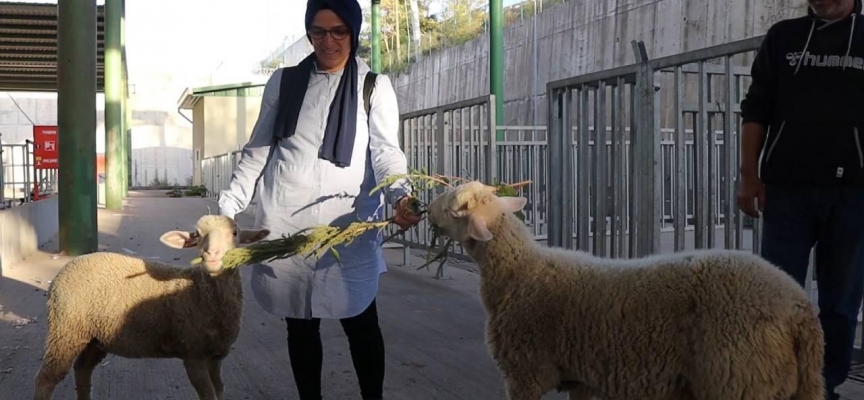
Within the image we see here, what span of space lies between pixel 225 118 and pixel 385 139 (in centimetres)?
3432

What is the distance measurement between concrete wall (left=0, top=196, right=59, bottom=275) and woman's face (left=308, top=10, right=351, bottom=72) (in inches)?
285

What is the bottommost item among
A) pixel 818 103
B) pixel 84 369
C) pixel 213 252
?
pixel 84 369

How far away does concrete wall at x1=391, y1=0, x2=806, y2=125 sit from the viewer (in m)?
19.2

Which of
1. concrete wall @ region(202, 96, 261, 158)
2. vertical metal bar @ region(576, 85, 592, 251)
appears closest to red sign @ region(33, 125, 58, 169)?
vertical metal bar @ region(576, 85, 592, 251)

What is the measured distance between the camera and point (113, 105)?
20328mm

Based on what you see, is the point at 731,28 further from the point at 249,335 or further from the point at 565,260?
the point at 565,260

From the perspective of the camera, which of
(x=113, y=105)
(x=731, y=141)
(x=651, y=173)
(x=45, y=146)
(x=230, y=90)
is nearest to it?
Answer: (x=731, y=141)

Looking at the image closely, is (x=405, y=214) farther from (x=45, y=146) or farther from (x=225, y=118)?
(x=225, y=118)

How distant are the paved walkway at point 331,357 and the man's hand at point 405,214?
1614mm

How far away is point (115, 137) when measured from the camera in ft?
69.9

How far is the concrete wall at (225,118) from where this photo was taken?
36719mm

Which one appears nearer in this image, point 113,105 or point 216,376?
point 216,376

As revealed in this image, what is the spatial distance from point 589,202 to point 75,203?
781 centimetres

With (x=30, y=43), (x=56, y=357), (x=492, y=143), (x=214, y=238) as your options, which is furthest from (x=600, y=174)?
(x=30, y=43)
